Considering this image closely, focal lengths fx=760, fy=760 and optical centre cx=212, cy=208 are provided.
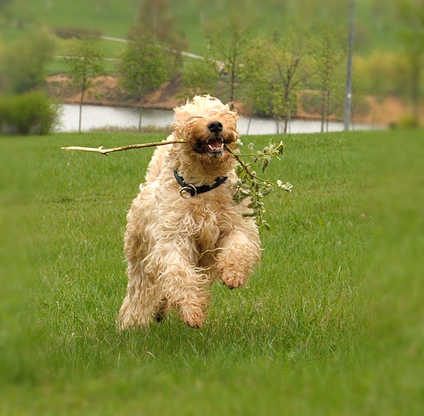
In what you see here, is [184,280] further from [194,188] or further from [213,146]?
[213,146]

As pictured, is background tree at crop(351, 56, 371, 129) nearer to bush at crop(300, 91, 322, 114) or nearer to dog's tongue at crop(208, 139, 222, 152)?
dog's tongue at crop(208, 139, 222, 152)

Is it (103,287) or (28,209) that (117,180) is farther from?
(28,209)

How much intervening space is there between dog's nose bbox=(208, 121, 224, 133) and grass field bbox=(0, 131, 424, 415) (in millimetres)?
920

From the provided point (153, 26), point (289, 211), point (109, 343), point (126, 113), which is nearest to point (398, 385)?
point (109, 343)

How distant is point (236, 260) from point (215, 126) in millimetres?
822

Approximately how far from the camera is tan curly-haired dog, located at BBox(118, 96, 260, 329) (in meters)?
4.63

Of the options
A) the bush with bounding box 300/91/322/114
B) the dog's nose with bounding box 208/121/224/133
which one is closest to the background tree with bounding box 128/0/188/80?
the dog's nose with bounding box 208/121/224/133

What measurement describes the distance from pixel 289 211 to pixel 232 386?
22.8 feet

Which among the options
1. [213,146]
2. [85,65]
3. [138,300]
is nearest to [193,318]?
[213,146]

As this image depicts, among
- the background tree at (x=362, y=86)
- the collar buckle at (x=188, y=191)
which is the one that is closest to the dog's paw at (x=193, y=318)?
the collar buckle at (x=188, y=191)

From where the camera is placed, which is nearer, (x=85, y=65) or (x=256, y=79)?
(x=85, y=65)

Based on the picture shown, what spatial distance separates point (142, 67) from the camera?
A: 7.61 meters

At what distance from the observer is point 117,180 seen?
1409cm

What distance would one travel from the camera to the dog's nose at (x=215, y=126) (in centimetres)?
461
